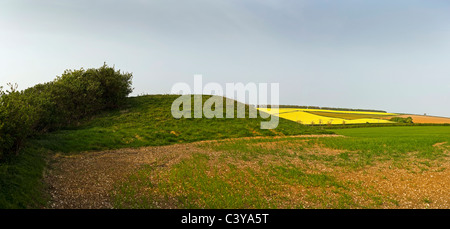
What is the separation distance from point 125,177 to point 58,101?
2674 cm

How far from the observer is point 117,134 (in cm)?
3422

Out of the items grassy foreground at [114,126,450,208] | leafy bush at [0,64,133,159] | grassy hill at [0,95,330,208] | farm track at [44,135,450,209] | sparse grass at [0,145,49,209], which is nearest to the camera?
sparse grass at [0,145,49,209]

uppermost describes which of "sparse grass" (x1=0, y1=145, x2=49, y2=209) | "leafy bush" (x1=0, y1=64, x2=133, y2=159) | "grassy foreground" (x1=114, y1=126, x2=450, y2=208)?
"leafy bush" (x1=0, y1=64, x2=133, y2=159)

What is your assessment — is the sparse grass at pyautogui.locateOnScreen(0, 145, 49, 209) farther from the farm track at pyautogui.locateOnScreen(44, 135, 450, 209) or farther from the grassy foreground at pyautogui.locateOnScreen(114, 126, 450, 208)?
the grassy foreground at pyautogui.locateOnScreen(114, 126, 450, 208)

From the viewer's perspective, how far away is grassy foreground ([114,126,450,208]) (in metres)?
14.2

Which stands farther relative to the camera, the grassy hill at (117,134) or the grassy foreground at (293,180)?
the grassy foreground at (293,180)

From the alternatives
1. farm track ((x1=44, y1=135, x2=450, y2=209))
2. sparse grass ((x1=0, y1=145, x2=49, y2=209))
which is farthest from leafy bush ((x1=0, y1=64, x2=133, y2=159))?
farm track ((x1=44, y1=135, x2=450, y2=209))

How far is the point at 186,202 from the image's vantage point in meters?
13.8

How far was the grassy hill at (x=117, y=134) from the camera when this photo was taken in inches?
514

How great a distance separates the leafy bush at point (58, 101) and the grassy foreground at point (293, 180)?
7.40 m

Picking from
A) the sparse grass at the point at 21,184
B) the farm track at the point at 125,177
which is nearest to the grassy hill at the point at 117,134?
the sparse grass at the point at 21,184

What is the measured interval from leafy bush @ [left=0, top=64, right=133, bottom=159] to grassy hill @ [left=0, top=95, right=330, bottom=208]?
4.62ft

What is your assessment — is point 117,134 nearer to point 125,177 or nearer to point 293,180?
point 125,177

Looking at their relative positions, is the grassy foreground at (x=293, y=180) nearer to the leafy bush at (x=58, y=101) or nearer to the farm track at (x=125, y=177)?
the farm track at (x=125, y=177)
